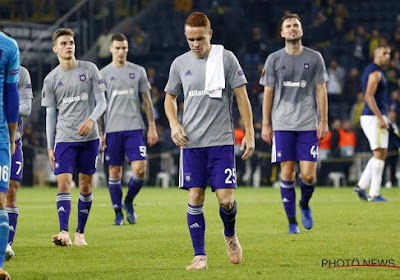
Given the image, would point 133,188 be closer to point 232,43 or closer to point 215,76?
point 215,76

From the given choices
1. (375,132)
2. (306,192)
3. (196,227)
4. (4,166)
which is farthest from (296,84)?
(375,132)

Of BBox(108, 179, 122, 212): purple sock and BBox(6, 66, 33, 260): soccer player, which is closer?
BBox(6, 66, 33, 260): soccer player

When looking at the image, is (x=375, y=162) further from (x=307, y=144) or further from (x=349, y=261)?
(x=349, y=261)

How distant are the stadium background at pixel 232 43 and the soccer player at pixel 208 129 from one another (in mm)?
16964

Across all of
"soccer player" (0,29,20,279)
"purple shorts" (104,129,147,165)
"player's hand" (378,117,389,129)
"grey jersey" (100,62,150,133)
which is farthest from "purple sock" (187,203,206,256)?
"player's hand" (378,117,389,129)

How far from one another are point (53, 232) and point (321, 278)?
6.09 metres

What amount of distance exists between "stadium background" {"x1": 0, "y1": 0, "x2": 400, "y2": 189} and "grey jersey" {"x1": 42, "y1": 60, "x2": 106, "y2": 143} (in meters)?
14.8

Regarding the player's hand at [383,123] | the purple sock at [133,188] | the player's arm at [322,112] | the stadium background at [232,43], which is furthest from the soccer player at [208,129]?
the stadium background at [232,43]

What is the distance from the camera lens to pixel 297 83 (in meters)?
12.5

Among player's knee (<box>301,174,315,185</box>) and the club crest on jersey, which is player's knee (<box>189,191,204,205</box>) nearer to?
the club crest on jersey

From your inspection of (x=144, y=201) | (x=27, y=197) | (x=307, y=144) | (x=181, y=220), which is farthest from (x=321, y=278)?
(x=27, y=197)

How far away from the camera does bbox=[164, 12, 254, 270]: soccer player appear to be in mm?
8891

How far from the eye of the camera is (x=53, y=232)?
13.4m

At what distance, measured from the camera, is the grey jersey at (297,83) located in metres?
12.4
